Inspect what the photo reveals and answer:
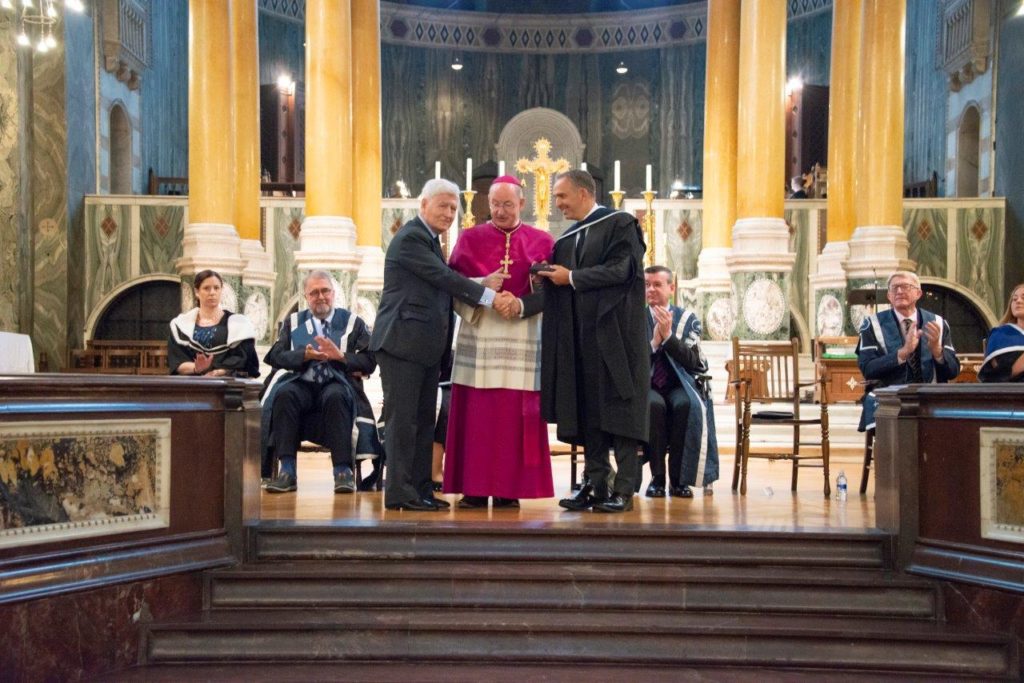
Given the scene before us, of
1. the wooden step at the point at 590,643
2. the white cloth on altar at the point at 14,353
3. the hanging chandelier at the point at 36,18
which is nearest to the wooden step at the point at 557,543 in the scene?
the wooden step at the point at 590,643

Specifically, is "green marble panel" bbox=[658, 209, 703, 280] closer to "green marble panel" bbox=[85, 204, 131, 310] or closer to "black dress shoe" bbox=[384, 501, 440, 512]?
"green marble panel" bbox=[85, 204, 131, 310]

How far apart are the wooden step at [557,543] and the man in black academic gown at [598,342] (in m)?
0.76

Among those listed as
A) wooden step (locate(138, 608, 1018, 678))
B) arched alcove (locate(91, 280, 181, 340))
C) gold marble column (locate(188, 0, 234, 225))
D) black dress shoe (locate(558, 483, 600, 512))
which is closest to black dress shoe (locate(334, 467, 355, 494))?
black dress shoe (locate(558, 483, 600, 512))

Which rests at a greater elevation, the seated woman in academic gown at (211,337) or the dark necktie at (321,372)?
the seated woman in academic gown at (211,337)

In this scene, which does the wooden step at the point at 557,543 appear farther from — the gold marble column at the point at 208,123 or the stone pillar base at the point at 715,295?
the stone pillar base at the point at 715,295

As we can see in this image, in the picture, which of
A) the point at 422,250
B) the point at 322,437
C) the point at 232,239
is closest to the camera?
the point at 422,250

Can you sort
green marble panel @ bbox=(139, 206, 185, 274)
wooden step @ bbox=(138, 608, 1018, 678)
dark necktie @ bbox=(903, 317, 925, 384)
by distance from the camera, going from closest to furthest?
wooden step @ bbox=(138, 608, 1018, 678) < dark necktie @ bbox=(903, 317, 925, 384) < green marble panel @ bbox=(139, 206, 185, 274)

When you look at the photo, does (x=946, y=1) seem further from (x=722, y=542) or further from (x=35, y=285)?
(x=722, y=542)

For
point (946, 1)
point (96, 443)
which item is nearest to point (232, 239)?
point (96, 443)

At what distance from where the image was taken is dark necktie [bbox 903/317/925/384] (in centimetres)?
692

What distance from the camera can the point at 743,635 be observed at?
4598mm

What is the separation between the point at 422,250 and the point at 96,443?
6.49 ft

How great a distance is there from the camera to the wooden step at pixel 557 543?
513 centimetres

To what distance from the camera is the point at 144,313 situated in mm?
16016
